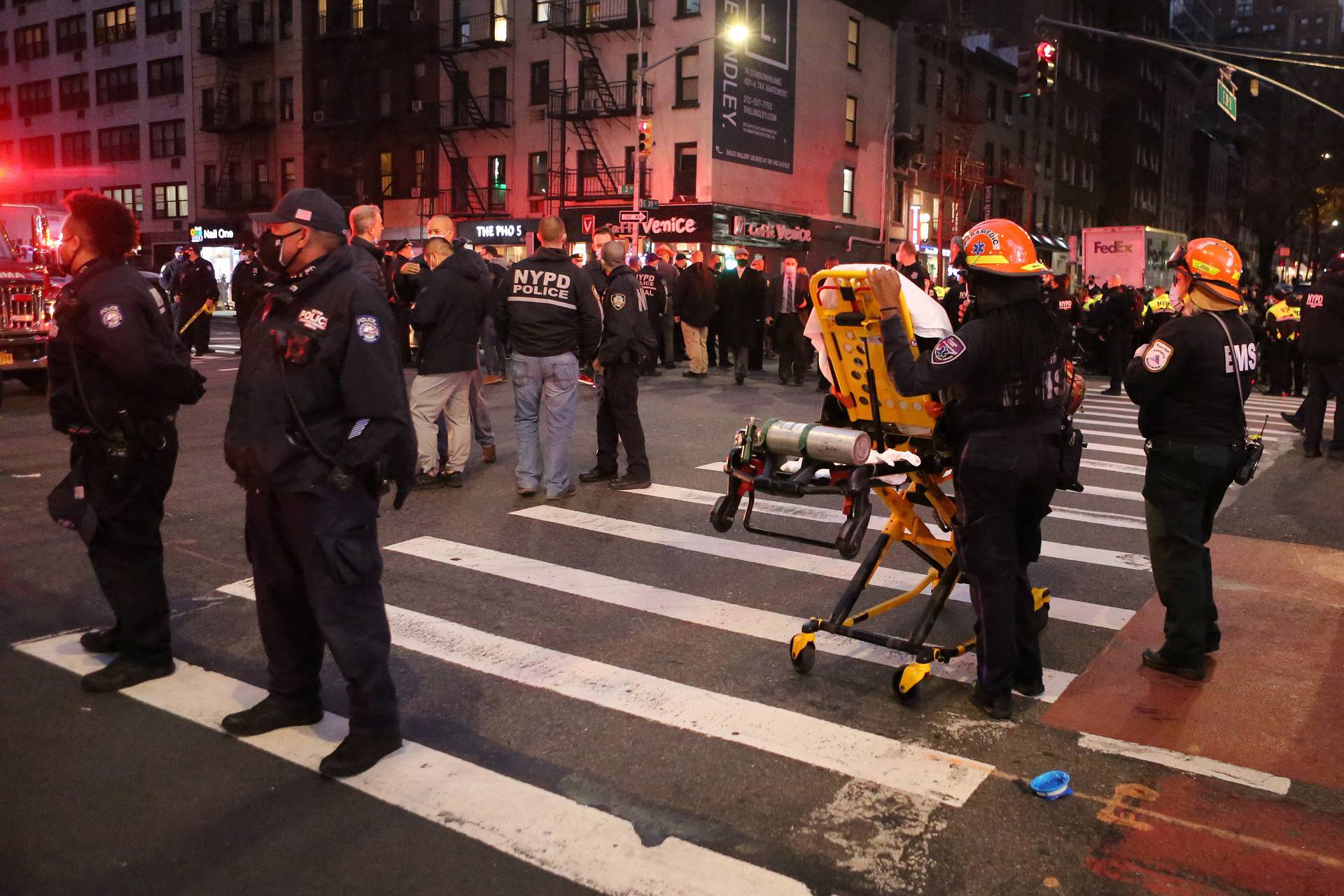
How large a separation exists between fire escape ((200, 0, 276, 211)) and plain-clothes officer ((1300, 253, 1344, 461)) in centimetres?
4420

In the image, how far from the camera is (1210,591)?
17.5 ft

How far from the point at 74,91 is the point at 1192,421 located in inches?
2527

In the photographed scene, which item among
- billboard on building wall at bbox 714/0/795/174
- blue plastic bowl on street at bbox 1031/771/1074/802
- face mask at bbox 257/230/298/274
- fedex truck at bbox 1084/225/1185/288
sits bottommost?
blue plastic bowl on street at bbox 1031/771/1074/802

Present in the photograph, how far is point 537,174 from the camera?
131ft

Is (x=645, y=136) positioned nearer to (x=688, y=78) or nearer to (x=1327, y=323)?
(x=688, y=78)

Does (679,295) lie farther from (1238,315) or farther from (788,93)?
(788,93)

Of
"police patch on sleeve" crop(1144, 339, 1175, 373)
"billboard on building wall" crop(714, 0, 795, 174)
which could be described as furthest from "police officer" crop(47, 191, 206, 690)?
"billboard on building wall" crop(714, 0, 795, 174)

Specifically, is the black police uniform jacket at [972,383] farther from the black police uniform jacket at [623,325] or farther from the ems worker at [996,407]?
the black police uniform jacket at [623,325]

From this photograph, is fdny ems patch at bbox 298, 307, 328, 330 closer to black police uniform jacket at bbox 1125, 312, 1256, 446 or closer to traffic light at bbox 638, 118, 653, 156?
black police uniform jacket at bbox 1125, 312, 1256, 446

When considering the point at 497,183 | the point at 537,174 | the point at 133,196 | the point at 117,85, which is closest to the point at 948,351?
the point at 537,174

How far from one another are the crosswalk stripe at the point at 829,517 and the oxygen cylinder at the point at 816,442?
1.80 m

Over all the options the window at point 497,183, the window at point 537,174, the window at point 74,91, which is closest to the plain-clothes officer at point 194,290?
the window at point 537,174

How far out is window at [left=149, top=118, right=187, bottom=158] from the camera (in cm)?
5184

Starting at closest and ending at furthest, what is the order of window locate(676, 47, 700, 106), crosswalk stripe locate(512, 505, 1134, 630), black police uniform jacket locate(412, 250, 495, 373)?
1. crosswalk stripe locate(512, 505, 1134, 630)
2. black police uniform jacket locate(412, 250, 495, 373)
3. window locate(676, 47, 700, 106)
